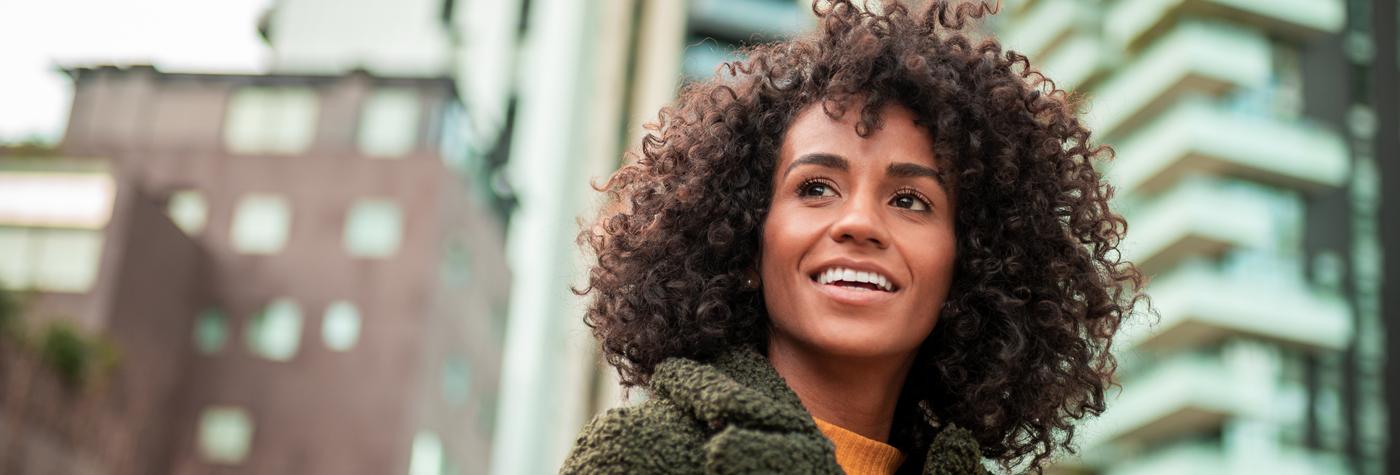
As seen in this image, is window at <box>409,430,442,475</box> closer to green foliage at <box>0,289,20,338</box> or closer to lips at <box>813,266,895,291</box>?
green foliage at <box>0,289,20,338</box>

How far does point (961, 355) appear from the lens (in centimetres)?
310

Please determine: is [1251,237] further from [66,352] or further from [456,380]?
[66,352]

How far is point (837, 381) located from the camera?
294cm

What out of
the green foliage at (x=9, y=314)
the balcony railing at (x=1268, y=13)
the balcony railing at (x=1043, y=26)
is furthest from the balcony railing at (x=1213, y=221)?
the green foliage at (x=9, y=314)

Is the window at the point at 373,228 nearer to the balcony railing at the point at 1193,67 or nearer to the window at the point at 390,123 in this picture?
the window at the point at 390,123

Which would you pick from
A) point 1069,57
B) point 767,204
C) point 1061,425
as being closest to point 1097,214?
point 1061,425

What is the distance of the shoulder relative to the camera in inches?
102

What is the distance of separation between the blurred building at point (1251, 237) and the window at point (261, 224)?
1857cm

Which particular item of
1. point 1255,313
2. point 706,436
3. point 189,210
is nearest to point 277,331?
point 189,210

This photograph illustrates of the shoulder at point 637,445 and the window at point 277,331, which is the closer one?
the shoulder at point 637,445

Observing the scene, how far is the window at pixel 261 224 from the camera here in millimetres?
41375

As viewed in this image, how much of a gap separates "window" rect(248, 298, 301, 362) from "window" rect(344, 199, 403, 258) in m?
1.98

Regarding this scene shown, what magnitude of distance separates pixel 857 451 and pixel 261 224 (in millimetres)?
40130

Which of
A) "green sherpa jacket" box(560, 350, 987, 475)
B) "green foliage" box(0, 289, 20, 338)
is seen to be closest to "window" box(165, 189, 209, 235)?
"green foliage" box(0, 289, 20, 338)
